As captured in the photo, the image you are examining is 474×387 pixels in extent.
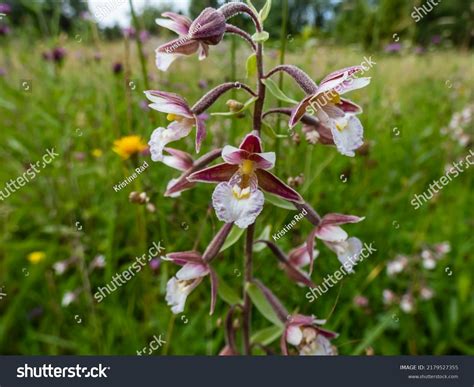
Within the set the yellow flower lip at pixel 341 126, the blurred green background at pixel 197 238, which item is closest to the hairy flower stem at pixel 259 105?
the yellow flower lip at pixel 341 126

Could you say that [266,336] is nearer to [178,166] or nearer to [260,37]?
[178,166]

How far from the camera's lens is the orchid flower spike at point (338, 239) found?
5.37 feet

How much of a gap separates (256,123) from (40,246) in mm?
1951

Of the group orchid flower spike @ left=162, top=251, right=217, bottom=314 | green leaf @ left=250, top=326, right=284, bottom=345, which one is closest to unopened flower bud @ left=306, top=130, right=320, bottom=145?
orchid flower spike @ left=162, top=251, right=217, bottom=314

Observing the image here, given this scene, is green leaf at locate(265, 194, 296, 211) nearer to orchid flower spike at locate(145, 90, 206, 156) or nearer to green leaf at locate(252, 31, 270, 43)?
orchid flower spike at locate(145, 90, 206, 156)

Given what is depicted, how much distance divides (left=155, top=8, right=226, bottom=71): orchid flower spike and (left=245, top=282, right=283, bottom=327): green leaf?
854 millimetres

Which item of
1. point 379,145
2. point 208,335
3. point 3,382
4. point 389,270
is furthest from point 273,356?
point 379,145

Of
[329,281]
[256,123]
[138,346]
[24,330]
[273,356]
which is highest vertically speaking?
[256,123]

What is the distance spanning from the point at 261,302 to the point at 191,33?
977 millimetres

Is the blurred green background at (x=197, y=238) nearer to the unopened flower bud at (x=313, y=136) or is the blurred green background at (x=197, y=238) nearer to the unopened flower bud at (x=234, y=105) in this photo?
the unopened flower bud at (x=313, y=136)

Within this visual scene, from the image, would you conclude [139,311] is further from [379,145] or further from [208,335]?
[379,145]

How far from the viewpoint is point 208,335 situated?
243 cm

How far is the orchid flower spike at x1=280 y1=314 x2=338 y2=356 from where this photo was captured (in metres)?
1.60

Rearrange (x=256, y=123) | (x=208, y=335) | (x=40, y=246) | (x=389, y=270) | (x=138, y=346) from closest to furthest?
1. (x=256, y=123)
2. (x=138, y=346)
3. (x=208, y=335)
4. (x=389, y=270)
5. (x=40, y=246)
